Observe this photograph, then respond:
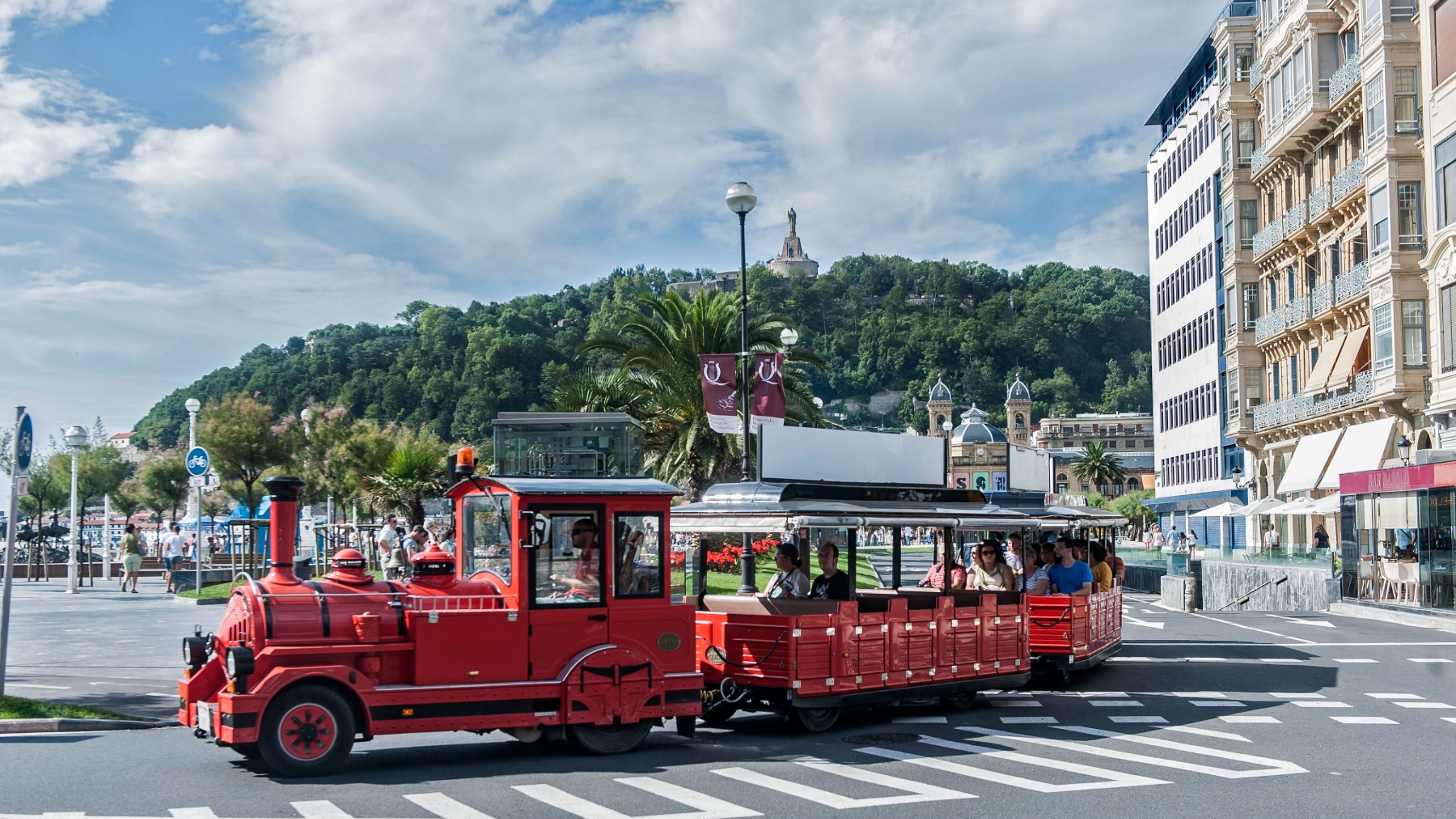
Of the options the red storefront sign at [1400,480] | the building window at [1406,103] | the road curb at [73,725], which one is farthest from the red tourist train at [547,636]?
the building window at [1406,103]

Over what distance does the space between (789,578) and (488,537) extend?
358cm

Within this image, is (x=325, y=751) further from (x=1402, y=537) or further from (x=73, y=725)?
(x=1402, y=537)

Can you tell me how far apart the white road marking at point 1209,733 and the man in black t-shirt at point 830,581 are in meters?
3.40

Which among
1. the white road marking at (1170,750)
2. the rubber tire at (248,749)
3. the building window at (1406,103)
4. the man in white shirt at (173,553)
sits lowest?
the white road marking at (1170,750)

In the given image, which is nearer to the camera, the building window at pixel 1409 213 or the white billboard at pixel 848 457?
the white billboard at pixel 848 457

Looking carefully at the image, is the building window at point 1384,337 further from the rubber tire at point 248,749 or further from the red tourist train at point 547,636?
the rubber tire at point 248,749

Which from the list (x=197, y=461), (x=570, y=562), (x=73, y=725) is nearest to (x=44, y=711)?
(x=73, y=725)

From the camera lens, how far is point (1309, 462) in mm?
43688

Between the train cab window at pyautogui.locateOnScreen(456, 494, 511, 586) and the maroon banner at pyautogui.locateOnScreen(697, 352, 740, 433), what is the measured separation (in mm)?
7721

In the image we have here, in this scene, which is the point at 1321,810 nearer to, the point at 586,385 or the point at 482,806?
the point at 482,806

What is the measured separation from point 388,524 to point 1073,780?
19422 millimetres

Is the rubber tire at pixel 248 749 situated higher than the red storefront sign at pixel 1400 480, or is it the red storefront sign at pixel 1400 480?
the red storefront sign at pixel 1400 480

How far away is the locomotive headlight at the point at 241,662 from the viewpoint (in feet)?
32.3

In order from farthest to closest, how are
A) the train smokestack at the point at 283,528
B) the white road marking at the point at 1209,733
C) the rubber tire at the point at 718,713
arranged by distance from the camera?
the rubber tire at the point at 718,713 < the white road marking at the point at 1209,733 < the train smokestack at the point at 283,528
